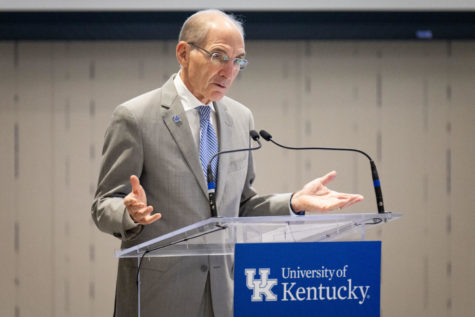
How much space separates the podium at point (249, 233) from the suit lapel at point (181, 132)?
1.07ft

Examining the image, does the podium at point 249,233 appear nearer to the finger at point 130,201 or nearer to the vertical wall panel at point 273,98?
the finger at point 130,201

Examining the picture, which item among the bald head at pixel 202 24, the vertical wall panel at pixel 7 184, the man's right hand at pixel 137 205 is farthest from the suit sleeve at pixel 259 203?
the vertical wall panel at pixel 7 184

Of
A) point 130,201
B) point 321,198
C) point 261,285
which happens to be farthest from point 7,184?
Answer: point 261,285

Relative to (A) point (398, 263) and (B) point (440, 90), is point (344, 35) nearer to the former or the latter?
(B) point (440, 90)

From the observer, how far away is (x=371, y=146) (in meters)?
4.23

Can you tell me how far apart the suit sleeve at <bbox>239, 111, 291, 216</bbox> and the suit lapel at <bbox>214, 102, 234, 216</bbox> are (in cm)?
15

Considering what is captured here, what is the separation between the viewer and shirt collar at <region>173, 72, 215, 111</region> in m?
2.05

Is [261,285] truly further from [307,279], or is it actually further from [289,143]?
[289,143]

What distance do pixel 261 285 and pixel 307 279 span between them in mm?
122

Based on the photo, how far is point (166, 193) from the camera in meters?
1.90

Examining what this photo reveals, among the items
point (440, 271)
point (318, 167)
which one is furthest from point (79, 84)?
point (440, 271)

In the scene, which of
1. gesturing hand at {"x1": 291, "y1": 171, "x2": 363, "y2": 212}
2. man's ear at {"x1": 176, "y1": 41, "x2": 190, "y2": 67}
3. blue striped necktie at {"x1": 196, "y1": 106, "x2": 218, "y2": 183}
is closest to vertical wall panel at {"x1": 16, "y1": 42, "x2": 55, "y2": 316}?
man's ear at {"x1": 176, "y1": 41, "x2": 190, "y2": 67}

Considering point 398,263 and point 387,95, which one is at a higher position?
point 387,95

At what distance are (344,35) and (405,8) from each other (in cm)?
51
